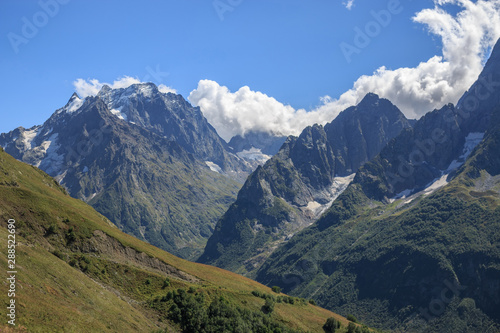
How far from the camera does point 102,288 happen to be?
8081 cm

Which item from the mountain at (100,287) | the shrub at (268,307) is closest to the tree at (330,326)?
the mountain at (100,287)

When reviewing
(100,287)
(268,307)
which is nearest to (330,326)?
(268,307)

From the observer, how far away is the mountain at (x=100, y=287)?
6069cm

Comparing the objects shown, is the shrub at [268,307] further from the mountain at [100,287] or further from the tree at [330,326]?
the tree at [330,326]

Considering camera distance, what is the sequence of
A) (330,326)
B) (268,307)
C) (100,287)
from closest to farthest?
(100,287) → (268,307) → (330,326)

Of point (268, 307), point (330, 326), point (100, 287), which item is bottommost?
point (330, 326)

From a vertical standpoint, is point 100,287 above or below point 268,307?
above

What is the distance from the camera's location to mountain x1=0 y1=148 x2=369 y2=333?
60.7 metres

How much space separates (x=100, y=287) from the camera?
8075 cm

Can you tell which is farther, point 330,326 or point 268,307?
point 330,326

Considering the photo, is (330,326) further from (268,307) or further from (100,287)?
(100,287)

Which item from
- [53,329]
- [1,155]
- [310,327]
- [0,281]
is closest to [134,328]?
[53,329]

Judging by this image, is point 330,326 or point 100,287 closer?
point 100,287

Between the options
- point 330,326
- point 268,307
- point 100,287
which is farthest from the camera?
point 330,326
